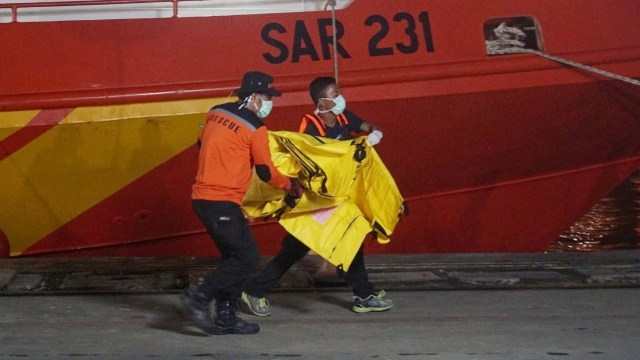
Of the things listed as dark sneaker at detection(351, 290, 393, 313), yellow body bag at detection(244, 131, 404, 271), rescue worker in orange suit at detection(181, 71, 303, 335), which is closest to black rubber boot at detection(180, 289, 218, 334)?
rescue worker in orange suit at detection(181, 71, 303, 335)

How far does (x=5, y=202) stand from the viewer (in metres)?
6.75

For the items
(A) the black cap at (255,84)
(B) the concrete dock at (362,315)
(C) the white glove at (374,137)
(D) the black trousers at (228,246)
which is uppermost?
(A) the black cap at (255,84)

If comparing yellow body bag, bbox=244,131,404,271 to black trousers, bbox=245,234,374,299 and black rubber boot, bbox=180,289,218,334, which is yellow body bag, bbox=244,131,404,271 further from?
black rubber boot, bbox=180,289,218,334

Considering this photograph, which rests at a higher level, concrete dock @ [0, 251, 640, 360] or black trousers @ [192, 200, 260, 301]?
black trousers @ [192, 200, 260, 301]

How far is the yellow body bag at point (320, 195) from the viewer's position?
510cm

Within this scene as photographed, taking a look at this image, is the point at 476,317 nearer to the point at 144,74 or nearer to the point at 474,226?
the point at 474,226

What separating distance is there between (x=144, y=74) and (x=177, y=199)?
850 mm

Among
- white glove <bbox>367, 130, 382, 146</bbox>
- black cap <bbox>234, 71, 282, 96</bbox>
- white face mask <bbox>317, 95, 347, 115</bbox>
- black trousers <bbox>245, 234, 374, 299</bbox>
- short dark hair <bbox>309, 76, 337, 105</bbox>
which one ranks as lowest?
black trousers <bbox>245, 234, 374, 299</bbox>

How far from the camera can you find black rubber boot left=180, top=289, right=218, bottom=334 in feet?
15.5

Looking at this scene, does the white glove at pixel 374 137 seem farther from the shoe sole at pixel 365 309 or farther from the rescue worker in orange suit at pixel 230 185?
the shoe sole at pixel 365 309

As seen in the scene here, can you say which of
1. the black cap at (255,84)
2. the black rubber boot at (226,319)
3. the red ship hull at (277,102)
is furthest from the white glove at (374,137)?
the red ship hull at (277,102)

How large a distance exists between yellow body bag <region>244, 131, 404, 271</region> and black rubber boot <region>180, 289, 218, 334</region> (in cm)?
59

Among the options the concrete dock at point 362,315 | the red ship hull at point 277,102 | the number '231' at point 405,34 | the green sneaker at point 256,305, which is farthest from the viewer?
the number '231' at point 405,34

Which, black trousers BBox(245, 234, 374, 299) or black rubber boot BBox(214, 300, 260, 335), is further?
black trousers BBox(245, 234, 374, 299)
